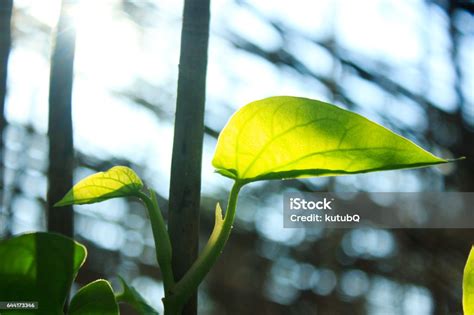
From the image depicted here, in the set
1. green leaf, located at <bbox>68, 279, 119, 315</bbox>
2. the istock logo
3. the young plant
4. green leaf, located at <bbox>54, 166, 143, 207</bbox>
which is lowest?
green leaf, located at <bbox>68, 279, 119, 315</bbox>

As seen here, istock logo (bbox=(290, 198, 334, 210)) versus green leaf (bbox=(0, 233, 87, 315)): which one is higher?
istock logo (bbox=(290, 198, 334, 210))

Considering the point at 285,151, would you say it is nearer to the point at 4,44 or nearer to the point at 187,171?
the point at 187,171

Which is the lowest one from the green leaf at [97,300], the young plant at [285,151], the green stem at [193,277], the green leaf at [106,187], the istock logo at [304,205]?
the green leaf at [97,300]

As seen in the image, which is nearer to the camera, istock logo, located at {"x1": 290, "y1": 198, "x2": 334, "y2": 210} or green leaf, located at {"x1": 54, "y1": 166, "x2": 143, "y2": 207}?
green leaf, located at {"x1": 54, "y1": 166, "x2": 143, "y2": 207}

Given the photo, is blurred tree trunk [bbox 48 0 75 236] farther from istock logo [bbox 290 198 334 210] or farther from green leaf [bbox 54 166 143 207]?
istock logo [bbox 290 198 334 210]

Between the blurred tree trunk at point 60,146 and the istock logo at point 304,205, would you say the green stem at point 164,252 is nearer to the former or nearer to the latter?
the blurred tree trunk at point 60,146

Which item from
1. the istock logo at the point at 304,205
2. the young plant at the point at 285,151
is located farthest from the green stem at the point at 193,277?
the istock logo at the point at 304,205

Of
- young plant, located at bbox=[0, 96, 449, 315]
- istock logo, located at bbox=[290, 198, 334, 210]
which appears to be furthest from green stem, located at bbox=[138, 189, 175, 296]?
istock logo, located at bbox=[290, 198, 334, 210]
